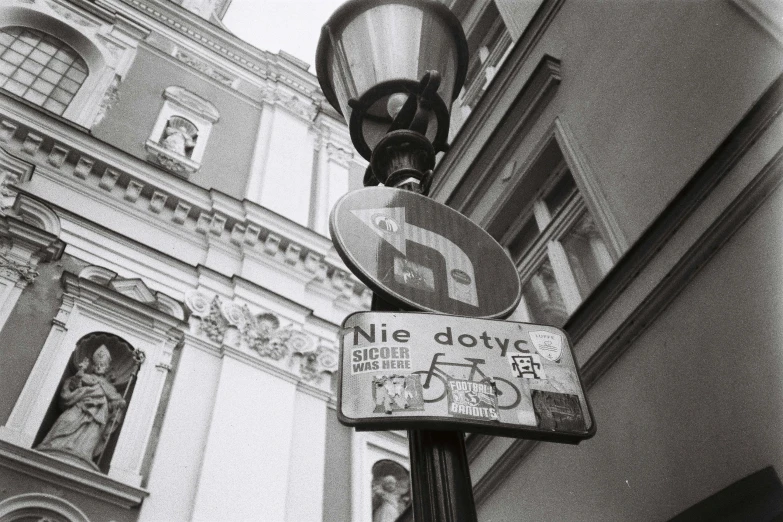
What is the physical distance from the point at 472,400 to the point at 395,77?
1.62 m

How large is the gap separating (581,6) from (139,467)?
7352mm

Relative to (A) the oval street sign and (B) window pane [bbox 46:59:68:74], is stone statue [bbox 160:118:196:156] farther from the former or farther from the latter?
(A) the oval street sign

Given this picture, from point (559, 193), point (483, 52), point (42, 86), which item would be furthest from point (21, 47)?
point (559, 193)

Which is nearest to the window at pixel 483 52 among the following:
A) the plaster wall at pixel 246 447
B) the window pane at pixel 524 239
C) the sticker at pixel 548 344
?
the window pane at pixel 524 239

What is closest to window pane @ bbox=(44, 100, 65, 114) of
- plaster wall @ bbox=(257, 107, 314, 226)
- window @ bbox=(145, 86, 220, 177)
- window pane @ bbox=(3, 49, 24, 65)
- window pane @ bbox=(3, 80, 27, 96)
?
window pane @ bbox=(3, 80, 27, 96)

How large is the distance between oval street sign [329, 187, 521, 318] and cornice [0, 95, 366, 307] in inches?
419

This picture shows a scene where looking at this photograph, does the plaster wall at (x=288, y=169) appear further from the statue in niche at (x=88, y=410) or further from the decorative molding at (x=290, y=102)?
the statue in niche at (x=88, y=410)

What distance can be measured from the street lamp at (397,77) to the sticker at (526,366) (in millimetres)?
999

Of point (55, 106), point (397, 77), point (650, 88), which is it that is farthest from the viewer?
point (55, 106)

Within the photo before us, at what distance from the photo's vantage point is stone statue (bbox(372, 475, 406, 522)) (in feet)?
36.1

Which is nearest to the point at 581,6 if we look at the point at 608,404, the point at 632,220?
the point at 632,220

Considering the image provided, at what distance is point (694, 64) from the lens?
160 inches

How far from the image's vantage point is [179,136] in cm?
1451

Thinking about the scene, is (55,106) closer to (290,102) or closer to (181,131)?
(181,131)
